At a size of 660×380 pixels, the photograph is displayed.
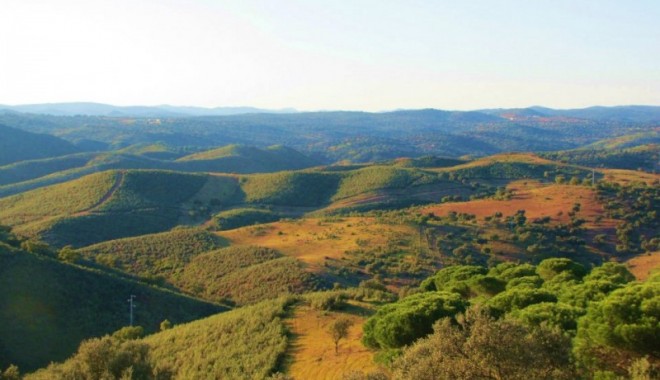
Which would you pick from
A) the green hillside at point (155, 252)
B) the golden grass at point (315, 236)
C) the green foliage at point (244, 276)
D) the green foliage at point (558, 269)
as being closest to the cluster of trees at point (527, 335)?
the green foliage at point (558, 269)

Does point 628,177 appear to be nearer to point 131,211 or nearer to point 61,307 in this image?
point 131,211

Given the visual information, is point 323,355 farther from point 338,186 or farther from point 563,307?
point 338,186

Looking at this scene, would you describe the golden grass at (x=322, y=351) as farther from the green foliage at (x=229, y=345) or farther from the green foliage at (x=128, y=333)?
the green foliage at (x=128, y=333)

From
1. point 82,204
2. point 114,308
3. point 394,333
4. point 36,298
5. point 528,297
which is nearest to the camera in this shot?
point 394,333

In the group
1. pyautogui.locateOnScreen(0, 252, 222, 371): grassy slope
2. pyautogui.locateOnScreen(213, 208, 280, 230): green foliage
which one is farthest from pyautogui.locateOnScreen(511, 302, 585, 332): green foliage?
pyautogui.locateOnScreen(213, 208, 280, 230): green foliage

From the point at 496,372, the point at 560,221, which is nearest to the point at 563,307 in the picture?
the point at 496,372
